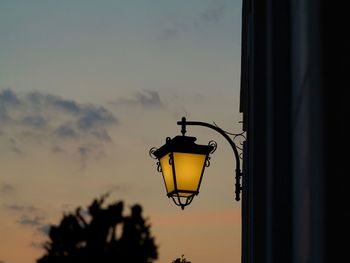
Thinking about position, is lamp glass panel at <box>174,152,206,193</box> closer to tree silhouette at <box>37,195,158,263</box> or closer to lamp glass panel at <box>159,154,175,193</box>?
lamp glass panel at <box>159,154,175,193</box>

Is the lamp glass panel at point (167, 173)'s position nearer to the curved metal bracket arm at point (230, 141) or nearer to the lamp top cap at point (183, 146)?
the lamp top cap at point (183, 146)

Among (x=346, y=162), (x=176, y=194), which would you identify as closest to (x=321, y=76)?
(x=346, y=162)

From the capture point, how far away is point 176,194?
1017 cm

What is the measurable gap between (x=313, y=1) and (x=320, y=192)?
590mm

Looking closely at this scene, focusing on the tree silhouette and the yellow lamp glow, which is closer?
the yellow lamp glow

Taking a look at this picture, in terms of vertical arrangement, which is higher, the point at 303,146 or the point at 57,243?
the point at 57,243

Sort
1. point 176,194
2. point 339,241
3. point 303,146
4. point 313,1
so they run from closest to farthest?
1. point 339,241
2. point 313,1
3. point 303,146
4. point 176,194

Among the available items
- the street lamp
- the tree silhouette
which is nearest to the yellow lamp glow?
the street lamp

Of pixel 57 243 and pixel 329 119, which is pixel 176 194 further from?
pixel 57 243

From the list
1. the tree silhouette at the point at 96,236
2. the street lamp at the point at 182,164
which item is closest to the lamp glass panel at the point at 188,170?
the street lamp at the point at 182,164

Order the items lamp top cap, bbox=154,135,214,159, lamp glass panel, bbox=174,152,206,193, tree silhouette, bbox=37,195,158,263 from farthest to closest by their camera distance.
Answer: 1. tree silhouette, bbox=37,195,158,263
2. lamp top cap, bbox=154,135,214,159
3. lamp glass panel, bbox=174,152,206,193

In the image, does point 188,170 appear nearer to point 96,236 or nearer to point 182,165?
point 182,165

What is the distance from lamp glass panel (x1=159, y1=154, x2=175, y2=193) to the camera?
1019cm

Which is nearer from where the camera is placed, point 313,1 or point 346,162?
point 346,162
